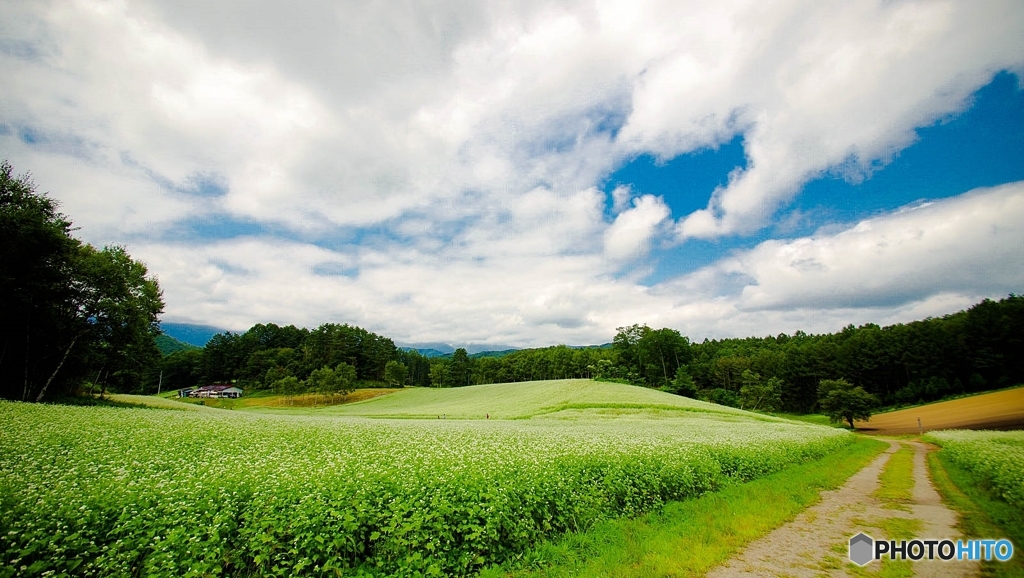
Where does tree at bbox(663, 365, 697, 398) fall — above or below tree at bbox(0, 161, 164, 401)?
below

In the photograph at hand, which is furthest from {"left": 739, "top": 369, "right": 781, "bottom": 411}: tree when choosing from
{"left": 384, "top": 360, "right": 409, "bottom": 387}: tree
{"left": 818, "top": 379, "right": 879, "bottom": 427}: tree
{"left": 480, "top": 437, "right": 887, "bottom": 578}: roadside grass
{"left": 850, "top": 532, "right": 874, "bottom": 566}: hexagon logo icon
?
{"left": 850, "top": 532, "right": 874, "bottom": 566}: hexagon logo icon

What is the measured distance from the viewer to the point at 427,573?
6312 millimetres

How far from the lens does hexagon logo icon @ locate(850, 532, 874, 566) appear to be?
8.04 m

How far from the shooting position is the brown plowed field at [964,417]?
4003cm

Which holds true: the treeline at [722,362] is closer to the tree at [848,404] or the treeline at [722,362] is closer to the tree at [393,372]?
the tree at [393,372]

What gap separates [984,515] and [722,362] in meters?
120

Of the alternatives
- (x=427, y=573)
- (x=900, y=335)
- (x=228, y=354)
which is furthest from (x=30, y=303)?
(x=900, y=335)

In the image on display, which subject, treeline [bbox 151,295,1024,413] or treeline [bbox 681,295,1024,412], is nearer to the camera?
treeline [bbox 681,295,1024,412]

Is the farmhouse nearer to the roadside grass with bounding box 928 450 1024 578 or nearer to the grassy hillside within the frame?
the grassy hillside

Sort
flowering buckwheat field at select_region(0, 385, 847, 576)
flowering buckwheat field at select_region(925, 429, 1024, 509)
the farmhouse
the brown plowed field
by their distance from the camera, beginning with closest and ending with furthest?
flowering buckwheat field at select_region(0, 385, 847, 576), flowering buckwheat field at select_region(925, 429, 1024, 509), the brown plowed field, the farmhouse

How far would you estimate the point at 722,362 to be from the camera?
118125mm

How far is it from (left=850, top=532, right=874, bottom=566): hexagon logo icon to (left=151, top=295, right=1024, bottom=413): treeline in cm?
8704

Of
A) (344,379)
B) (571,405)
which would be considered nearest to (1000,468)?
(571,405)

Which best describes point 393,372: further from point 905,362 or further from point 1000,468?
point 905,362
